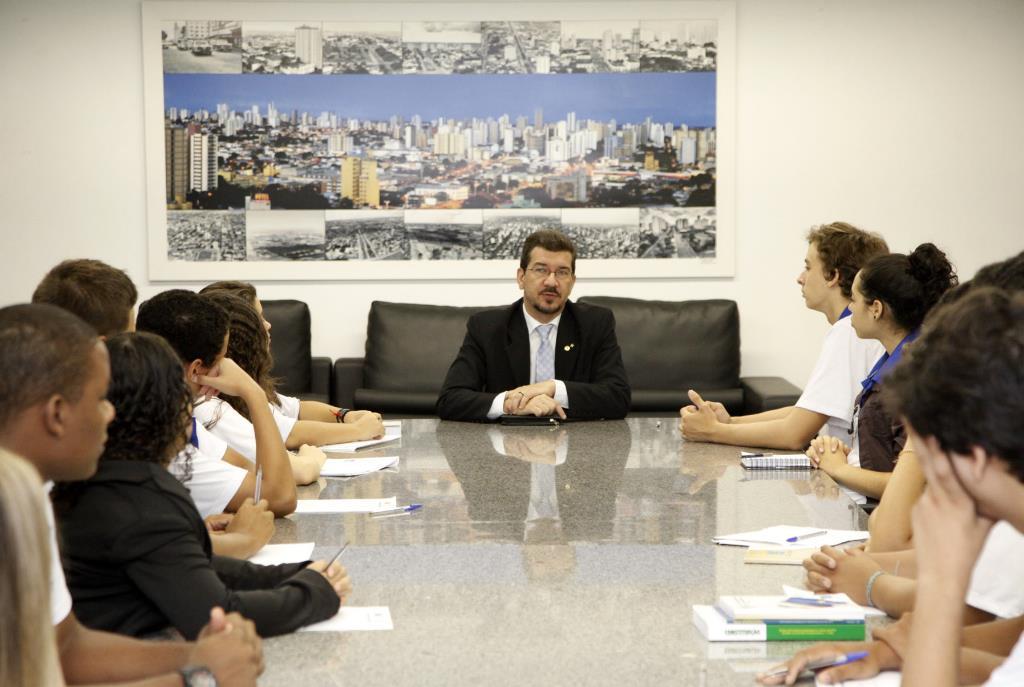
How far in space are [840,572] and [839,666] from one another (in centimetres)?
43

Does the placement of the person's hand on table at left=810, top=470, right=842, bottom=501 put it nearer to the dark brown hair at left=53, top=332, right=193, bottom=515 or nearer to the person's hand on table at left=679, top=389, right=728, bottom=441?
the person's hand on table at left=679, top=389, right=728, bottom=441

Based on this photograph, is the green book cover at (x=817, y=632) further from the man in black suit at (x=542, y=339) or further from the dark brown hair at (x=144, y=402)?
the man in black suit at (x=542, y=339)

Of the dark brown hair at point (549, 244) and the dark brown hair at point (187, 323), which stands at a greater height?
the dark brown hair at point (549, 244)

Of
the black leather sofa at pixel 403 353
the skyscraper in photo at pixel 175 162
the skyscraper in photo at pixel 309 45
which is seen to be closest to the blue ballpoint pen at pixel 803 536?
the black leather sofa at pixel 403 353

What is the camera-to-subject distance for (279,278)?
6.62 meters

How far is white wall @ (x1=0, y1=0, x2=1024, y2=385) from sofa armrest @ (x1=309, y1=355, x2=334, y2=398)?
1.00ft

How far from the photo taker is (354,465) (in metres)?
3.55

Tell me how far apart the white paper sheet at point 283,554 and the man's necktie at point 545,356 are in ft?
7.47

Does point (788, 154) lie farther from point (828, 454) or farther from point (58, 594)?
point (58, 594)

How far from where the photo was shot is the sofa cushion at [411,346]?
20.8 feet

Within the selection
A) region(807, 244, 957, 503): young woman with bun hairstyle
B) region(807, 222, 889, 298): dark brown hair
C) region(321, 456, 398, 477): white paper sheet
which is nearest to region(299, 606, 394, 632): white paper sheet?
region(321, 456, 398, 477): white paper sheet

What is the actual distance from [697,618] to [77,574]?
3.23 ft

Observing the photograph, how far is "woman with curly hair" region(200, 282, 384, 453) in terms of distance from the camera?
342 centimetres

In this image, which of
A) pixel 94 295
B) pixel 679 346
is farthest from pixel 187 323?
pixel 679 346
